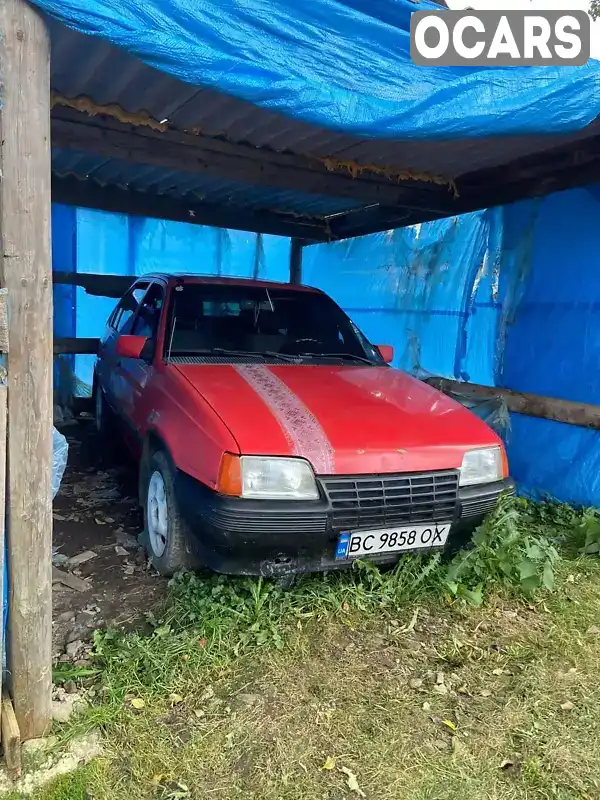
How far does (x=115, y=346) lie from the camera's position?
194 inches

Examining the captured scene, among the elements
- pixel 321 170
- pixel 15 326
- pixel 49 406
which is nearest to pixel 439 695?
pixel 49 406

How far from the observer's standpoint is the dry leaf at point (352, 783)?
2021 millimetres

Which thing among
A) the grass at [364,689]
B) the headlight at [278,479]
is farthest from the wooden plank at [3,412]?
the headlight at [278,479]

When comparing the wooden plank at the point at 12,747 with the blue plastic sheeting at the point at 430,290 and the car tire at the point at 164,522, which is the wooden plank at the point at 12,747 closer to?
the car tire at the point at 164,522

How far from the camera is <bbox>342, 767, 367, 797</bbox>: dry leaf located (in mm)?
2021

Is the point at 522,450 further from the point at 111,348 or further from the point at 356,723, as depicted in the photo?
the point at 111,348

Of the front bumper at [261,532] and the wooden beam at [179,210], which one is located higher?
the wooden beam at [179,210]

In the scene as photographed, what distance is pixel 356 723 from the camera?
2.34 m

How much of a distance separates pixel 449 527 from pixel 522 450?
2.31 m

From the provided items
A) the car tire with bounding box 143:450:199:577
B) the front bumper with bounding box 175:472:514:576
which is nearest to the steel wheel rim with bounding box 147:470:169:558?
the car tire with bounding box 143:450:199:577

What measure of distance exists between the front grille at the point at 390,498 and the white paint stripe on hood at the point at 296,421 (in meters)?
0.10

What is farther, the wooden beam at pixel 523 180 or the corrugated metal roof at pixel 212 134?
the wooden beam at pixel 523 180

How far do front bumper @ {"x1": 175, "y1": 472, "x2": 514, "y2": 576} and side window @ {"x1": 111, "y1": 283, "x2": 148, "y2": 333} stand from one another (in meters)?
2.60
